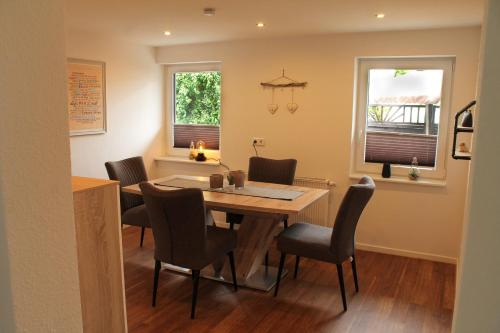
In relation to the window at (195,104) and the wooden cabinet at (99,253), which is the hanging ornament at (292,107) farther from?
the wooden cabinet at (99,253)

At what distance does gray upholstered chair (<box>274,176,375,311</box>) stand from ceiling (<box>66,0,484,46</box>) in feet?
4.35

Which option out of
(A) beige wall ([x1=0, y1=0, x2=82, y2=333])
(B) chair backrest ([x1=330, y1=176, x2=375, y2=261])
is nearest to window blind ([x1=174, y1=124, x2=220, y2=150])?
(B) chair backrest ([x1=330, y1=176, x2=375, y2=261])

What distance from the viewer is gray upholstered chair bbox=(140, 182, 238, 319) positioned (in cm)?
273

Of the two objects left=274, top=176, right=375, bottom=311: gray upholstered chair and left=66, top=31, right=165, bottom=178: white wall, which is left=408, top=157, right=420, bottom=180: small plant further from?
left=66, top=31, right=165, bottom=178: white wall

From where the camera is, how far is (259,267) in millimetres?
3830

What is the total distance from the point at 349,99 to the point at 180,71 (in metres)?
2.26

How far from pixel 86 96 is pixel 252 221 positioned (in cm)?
218

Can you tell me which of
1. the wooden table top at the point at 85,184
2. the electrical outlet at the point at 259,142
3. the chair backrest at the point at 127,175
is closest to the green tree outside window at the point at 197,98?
the electrical outlet at the point at 259,142

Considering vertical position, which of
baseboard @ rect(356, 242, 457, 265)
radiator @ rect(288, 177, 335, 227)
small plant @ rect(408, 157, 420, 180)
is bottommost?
baseboard @ rect(356, 242, 457, 265)

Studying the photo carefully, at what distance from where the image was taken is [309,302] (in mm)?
3229

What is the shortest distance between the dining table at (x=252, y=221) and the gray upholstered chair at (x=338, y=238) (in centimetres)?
24

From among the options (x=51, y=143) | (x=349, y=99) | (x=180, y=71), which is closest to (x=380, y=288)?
(x=349, y=99)

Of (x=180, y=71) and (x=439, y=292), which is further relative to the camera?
(x=180, y=71)

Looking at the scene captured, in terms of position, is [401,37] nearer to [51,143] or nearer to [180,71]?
[180,71]
